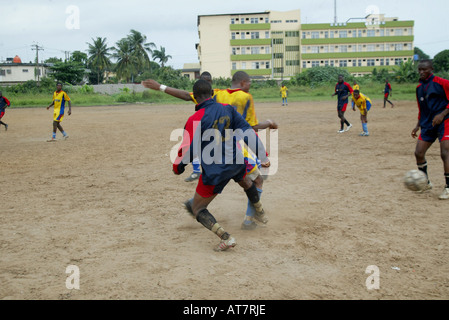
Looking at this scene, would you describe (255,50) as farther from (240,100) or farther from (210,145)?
(210,145)

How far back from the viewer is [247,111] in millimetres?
5746

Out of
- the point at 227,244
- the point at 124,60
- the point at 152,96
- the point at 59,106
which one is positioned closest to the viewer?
the point at 227,244

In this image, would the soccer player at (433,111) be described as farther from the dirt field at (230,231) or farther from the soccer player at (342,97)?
the soccer player at (342,97)

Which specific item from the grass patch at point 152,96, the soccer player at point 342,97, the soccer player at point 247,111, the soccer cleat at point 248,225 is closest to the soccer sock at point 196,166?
the soccer player at point 247,111

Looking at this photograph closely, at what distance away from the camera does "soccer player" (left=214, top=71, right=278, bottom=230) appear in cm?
552

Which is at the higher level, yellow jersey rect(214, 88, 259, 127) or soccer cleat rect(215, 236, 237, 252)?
yellow jersey rect(214, 88, 259, 127)

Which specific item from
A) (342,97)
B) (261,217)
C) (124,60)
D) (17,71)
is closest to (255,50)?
(124,60)

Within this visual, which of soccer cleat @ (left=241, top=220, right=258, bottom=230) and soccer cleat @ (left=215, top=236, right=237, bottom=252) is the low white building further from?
soccer cleat @ (left=215, top=236, right=237, bottom=252)

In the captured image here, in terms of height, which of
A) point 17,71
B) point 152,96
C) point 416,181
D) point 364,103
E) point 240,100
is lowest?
point 416,181

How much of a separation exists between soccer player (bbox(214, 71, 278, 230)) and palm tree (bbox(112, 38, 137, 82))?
3078 inches

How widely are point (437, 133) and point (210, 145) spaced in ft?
14.2

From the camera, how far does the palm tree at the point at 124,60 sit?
262 ft

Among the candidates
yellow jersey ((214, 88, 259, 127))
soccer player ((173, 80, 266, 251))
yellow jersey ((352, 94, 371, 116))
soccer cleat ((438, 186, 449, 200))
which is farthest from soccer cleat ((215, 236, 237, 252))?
yellow jersey ((352, 94, 371, 116))
